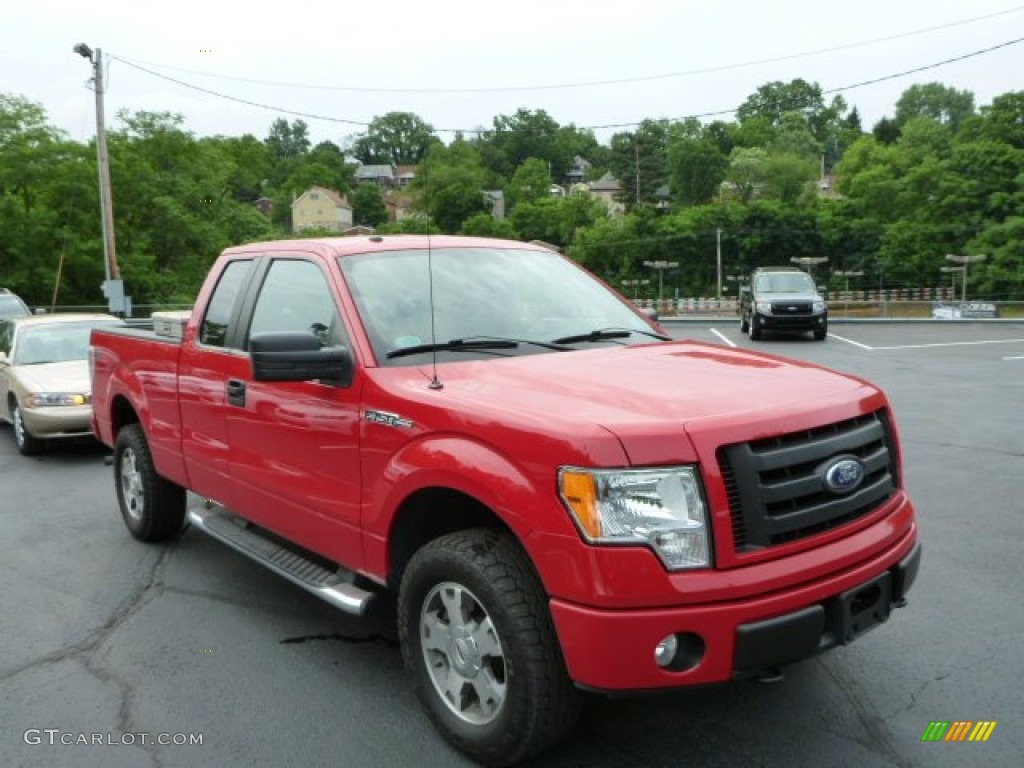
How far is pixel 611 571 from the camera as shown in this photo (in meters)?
2.65

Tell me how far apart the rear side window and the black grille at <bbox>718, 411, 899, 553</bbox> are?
3.00m

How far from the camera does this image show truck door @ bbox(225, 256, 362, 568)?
3.69m

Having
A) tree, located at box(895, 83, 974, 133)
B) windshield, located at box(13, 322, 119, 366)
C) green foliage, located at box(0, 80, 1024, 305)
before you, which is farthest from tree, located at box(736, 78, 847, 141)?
windshield, located at box(13, 322, 119, 366)

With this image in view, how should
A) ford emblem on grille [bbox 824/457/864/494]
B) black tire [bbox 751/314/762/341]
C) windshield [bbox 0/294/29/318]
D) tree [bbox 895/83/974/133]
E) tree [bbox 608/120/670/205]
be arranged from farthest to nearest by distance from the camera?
tree [bbox 895/83/974/133], tree [bbox 608/120/670/205], black tire [bbox 751/314/762/341], windshield [bbox 0/294/29/318], ford emblem on grille [bbox 824/457/864/494]

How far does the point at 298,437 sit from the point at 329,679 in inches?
41.4

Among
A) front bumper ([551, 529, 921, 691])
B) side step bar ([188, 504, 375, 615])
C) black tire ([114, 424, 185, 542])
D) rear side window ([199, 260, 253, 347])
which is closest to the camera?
front bumper ([551, 529, 921, 691])

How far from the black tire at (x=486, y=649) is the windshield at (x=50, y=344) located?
824 cm

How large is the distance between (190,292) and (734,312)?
103 feet

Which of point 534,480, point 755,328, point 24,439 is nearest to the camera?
point 534,480

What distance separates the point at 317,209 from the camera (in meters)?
105

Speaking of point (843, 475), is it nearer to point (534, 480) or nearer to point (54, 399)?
point (534, 480)

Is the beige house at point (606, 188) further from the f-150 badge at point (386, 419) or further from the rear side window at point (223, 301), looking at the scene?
the f-150 badge at point (386, 419)

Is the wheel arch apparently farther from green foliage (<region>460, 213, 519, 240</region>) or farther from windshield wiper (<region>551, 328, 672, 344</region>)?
green foliage (<region>460, 213, 519, 240</region>)

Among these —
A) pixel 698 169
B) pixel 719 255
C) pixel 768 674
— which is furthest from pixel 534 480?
pixel 698 169
